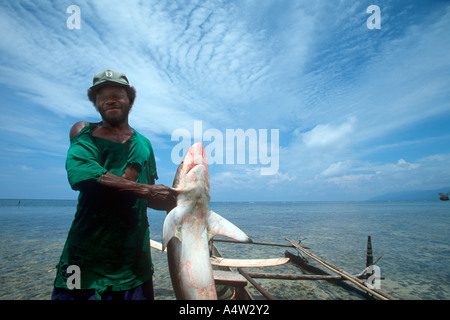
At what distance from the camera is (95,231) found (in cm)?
218

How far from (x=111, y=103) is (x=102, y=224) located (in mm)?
1261

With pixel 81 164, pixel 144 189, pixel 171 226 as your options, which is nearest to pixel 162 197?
pixel 144 189

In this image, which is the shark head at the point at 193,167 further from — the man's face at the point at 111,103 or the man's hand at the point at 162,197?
the man's face at the point at 111,103

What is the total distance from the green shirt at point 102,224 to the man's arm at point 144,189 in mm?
54

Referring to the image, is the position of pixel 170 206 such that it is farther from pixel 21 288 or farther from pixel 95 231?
pixel 21 288

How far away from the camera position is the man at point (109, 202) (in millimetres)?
2062

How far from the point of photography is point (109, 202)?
221 centimetres

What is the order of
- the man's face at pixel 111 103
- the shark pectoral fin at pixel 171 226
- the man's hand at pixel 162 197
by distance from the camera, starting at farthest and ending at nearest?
the shark pectoral fin at pixel 171 226
the man's face at pixel 111 103
the man's hand at pixel 162 197

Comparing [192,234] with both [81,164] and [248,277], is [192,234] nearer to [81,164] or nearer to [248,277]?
[81,164]

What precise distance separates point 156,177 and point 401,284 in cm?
1457

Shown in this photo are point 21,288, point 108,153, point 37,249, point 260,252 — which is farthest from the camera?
point 260,252

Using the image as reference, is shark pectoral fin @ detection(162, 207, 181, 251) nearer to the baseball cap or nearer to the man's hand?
the man's hand

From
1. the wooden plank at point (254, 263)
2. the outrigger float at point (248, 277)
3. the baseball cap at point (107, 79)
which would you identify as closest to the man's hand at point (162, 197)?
the baseball cap at point (107, 79)
